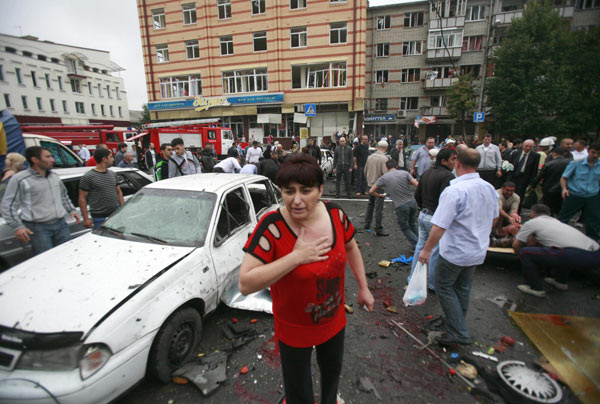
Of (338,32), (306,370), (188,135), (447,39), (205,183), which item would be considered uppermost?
(447,39)

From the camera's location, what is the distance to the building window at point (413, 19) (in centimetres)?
2856

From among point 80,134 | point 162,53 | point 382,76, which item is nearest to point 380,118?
point 382,76

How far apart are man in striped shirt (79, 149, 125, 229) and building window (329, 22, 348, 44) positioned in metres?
22.3

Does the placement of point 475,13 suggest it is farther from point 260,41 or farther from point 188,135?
point 188,135

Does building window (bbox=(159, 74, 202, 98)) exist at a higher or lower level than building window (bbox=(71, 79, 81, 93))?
lower

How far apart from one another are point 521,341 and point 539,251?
140 centimetres

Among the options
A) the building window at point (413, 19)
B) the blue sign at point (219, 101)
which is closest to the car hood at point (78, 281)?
the blue sign at point (219, 101)

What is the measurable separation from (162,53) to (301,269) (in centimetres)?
3191

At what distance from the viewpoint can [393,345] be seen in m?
2.96

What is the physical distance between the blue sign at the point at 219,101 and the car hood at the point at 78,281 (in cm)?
2227

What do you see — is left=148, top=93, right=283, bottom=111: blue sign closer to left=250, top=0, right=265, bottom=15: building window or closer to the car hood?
left=250, top=0, right=265, bottom=15: building window

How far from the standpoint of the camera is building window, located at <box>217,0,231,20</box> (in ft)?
77.6

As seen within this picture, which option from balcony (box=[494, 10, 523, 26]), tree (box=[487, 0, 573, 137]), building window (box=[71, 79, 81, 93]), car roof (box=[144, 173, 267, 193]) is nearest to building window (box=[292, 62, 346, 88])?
tree (box=[487, 0, 573, 137])

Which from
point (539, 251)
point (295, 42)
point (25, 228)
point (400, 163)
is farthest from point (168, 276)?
point (295, 42)
